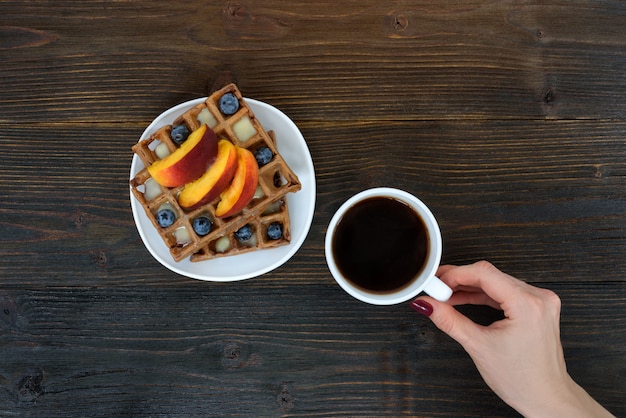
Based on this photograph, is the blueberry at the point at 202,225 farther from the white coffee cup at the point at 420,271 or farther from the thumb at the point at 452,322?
the thumb at the point at 452,322

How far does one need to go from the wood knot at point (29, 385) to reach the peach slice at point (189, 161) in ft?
2.07

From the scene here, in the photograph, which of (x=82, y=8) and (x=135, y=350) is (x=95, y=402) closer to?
(x=135, y=350)

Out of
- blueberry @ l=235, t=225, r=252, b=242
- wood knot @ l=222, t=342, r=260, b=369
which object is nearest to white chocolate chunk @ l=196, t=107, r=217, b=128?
blueberry @ l=235, t=225, r=252, b=242

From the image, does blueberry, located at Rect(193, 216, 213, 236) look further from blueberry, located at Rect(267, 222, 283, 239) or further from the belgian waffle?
blueberry, located at Rect(267, 222, 283, 239)

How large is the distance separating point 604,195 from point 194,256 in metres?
0.99

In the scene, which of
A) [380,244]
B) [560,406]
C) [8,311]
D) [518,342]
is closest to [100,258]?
[8,311]

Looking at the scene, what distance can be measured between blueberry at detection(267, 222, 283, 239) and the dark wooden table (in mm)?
133

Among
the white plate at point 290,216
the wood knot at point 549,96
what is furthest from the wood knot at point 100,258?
the wood knot at point 549,96

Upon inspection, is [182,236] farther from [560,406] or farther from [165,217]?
[560,406]

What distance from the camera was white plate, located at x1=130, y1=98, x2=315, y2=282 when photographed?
3.73 feet

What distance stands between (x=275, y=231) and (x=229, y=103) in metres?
0.29

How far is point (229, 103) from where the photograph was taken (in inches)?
43.1

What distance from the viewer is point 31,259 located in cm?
128

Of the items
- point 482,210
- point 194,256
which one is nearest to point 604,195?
point 482,210
